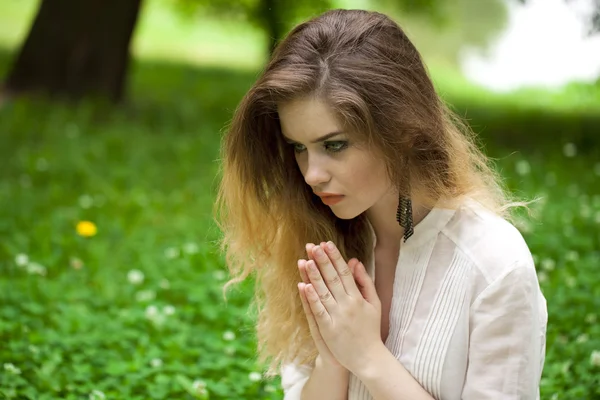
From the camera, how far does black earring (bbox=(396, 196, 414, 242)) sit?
7.13ft

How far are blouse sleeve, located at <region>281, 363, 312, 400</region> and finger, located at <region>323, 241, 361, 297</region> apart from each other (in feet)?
1.49

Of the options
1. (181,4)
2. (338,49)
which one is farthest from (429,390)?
(181,4)

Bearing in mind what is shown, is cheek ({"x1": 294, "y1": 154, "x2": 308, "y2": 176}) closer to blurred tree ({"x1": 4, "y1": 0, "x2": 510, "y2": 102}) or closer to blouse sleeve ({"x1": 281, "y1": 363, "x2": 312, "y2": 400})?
blouse sleeve ({"x1": 281, "y1": 363, "x2": 312, "y2": 400})

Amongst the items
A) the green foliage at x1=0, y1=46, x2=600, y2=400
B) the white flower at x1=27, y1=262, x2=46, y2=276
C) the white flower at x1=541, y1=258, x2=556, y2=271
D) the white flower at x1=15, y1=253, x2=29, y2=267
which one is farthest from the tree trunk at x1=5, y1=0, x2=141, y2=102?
the white flower at x1=541, y1=258, x2=556, y2=271

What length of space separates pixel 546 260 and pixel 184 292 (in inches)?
74.9

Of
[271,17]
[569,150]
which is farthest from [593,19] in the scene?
[271,17]

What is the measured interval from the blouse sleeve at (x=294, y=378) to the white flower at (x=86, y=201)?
3.12 meters

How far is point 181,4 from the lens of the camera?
49.6 feet

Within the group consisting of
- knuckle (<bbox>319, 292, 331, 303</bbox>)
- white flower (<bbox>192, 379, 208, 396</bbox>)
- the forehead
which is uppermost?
the forehead

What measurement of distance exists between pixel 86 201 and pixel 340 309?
3661mm

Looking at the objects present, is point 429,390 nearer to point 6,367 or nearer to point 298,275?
point 298,275

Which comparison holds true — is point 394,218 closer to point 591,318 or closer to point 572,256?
point 591,318

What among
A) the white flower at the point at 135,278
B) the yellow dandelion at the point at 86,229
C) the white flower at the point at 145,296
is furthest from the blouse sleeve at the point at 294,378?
the yellow dandelion at the point at 86,229

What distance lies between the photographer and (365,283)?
2168 mm
